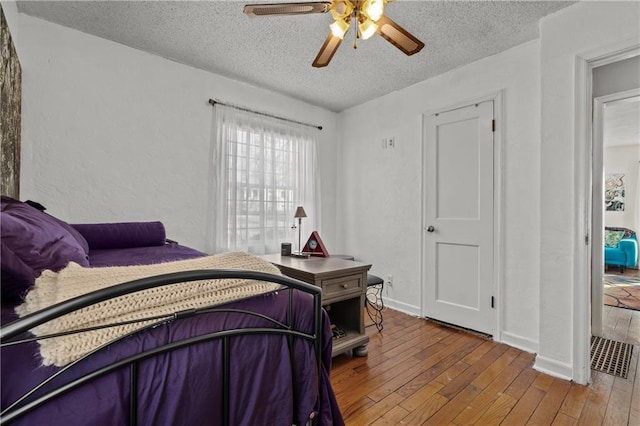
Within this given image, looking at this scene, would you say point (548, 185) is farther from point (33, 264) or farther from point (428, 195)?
point (33, 264)

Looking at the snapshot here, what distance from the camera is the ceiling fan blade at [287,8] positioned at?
1.60 meters

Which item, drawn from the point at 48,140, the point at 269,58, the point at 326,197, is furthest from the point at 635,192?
the point at 48,140

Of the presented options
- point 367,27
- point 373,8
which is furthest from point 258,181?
point 373,8

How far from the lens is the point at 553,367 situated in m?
2.04

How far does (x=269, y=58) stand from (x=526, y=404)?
123 inches

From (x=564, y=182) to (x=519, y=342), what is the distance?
1300 millimetres

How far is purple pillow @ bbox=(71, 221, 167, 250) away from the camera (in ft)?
7.32

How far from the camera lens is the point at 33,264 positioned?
0.81 meters

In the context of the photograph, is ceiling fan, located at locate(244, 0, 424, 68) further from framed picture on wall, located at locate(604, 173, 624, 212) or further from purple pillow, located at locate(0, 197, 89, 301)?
framed picture on wall, located at locate(604, 173, 624, 212)

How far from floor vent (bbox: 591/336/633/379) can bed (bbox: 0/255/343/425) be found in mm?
2129

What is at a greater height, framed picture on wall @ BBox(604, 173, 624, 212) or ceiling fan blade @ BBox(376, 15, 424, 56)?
ceiling fan blade @ BBox(376, 15, 424, 56)

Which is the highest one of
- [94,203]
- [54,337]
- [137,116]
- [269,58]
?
[269,58]

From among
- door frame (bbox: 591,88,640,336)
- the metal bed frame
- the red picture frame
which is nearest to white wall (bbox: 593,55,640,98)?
door frame (bbox: 591,88,640,336)

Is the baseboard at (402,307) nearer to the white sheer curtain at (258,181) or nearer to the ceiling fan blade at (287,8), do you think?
the white sheer curtain at (258,181)
